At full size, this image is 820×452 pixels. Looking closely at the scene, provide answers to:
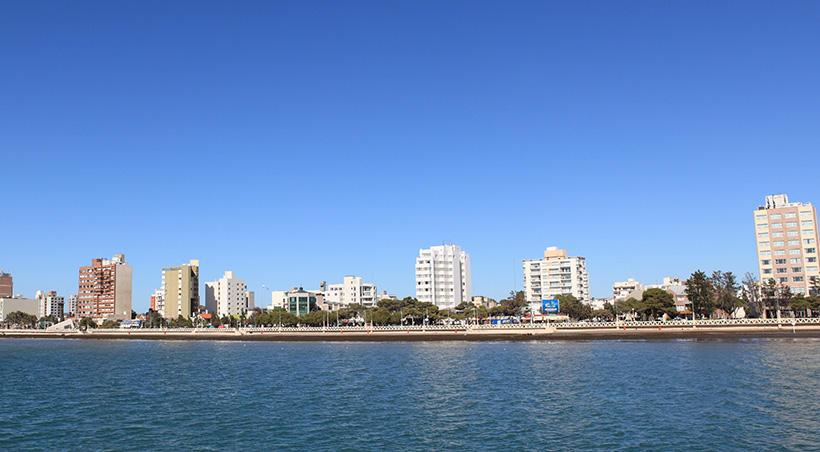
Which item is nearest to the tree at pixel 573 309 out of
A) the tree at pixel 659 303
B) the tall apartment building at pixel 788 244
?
Answer: the tree at pixel 659 303

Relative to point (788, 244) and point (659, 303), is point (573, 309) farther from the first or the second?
point (788, 244)

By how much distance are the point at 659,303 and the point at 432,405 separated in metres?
116

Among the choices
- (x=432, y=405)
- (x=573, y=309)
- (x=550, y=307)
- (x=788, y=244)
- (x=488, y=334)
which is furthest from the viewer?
(x=573, y=309)

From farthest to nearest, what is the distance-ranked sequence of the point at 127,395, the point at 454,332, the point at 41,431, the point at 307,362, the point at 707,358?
1. the point at 454,332
2. the point at 307,362
3. the point at 707,358
4. the point at 127,395
5. the point at 41,431

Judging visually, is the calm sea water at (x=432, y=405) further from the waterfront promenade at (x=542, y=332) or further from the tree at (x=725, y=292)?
the tree at (x=725, y=292)

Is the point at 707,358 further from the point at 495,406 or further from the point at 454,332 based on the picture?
the point at 454,332

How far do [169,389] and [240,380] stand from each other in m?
8.04

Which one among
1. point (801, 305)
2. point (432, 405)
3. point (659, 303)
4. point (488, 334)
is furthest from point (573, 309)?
point (432, 405)

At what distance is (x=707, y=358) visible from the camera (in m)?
72.4

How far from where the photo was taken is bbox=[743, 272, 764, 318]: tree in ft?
474

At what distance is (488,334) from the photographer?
432 ft

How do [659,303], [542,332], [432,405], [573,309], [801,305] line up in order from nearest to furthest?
[432,405], [542,332], [801,305], [659,303], [573,309]

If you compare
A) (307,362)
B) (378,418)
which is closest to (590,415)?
(378,418)

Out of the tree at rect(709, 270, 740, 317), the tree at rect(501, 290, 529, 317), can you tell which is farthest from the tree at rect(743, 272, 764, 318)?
the tree at rect(501, 290, 529, 317)
